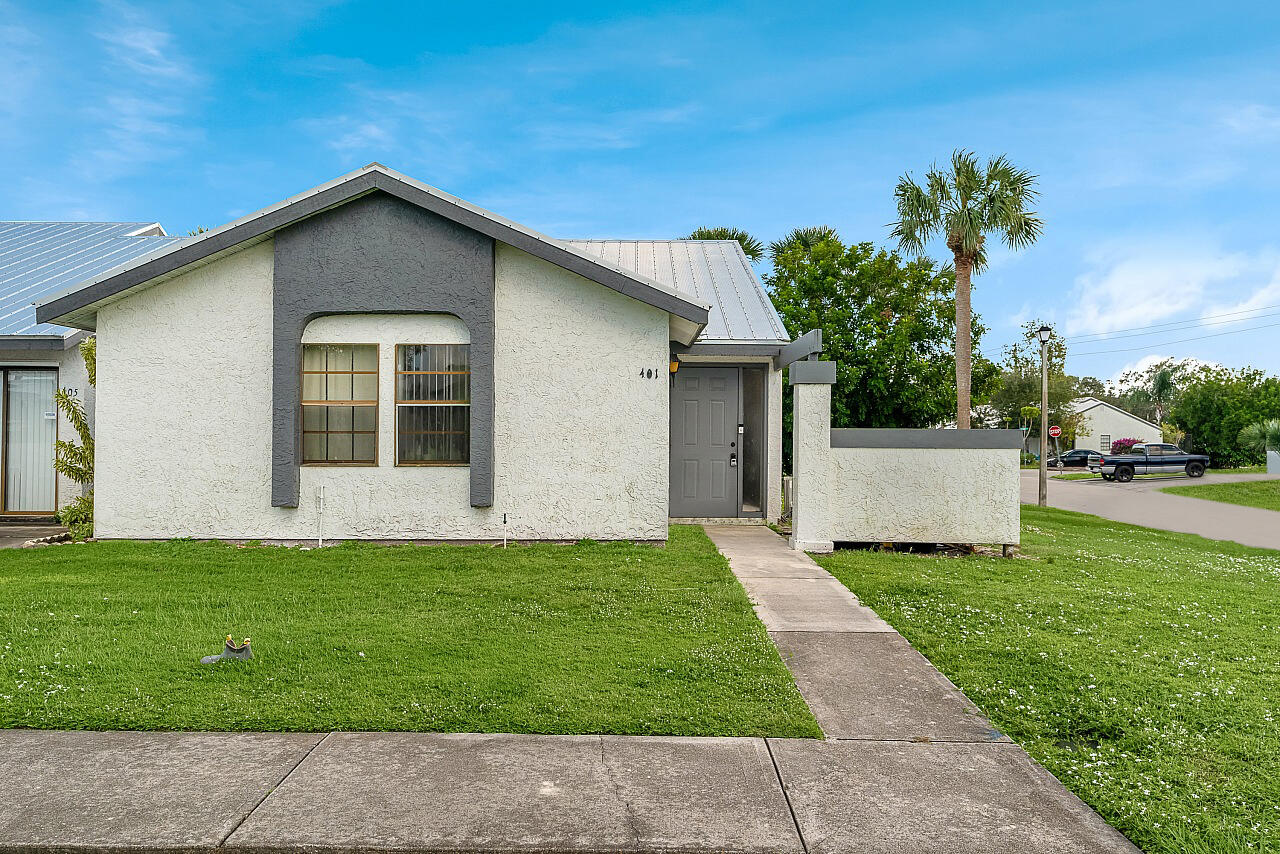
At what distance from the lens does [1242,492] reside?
29.8m

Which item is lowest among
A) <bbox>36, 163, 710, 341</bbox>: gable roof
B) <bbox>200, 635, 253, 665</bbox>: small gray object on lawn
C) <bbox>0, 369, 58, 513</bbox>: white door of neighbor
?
<bbox>200, 635, 253, 665</bbox>: small gray object on lawn

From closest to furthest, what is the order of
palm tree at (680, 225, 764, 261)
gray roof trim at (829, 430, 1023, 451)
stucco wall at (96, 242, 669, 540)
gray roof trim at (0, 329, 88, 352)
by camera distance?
stucco wall at (96, 242, 669, 540) → gray roof trim at (829, 430, 1023, 451) → gray roof trim at (0, 329, 88, 352) → palm tree at (680, 225, 764, 261)

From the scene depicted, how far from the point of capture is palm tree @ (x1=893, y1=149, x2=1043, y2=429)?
2234 cm

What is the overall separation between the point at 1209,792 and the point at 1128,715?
3.05ft

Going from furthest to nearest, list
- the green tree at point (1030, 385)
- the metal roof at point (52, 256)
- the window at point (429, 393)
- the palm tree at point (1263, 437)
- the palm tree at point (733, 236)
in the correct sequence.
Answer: the green tree at point (1030, 385) → the palm tree at point (1263, 437) → the palm tree at point (733, 236) → the metal roof at point (52, 256) → the window at point (429, 393)

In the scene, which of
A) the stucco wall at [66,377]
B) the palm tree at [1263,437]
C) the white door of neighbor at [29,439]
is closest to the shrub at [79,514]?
the stucco wall at [66,377]

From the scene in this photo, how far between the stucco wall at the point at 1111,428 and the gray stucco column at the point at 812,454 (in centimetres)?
6464

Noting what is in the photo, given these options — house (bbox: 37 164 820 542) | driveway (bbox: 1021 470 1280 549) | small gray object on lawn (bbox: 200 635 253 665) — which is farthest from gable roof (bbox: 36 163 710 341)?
driveway (bbox: 1021 470 1280 549)

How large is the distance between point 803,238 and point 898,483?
21.6 metres

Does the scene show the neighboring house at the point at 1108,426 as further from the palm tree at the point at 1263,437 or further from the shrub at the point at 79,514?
the shrub at the point at 79,514

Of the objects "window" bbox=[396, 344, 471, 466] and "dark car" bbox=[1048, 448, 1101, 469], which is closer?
"window" bbox=[396, 344, 471, 466]

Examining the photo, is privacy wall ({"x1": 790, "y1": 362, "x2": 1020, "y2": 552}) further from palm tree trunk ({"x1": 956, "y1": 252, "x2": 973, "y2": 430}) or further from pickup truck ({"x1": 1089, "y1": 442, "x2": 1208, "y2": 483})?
pickup truck ({"x1": 1089, "y1": 442, "x2": 1208, "y2": 483})

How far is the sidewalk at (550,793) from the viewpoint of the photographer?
3041 millimetres

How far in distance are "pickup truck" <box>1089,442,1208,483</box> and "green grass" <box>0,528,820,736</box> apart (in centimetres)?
3428
